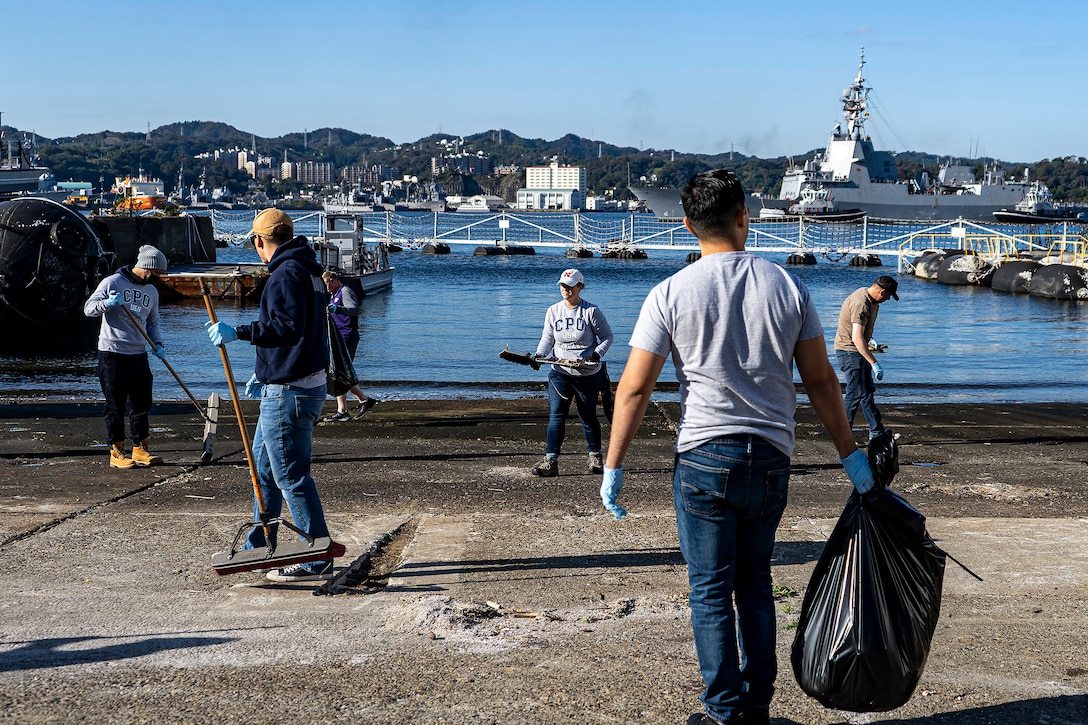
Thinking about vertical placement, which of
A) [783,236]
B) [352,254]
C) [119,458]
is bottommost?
[119,458]

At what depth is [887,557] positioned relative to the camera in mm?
3699

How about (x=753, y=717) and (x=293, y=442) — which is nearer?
(x=753, y=717)

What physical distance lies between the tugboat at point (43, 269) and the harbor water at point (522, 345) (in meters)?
2.77

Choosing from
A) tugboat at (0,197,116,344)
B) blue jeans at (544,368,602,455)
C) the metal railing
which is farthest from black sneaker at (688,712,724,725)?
the metal railing

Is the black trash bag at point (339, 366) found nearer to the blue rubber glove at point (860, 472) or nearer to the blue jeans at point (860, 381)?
the blue jeans at point (860, 381)

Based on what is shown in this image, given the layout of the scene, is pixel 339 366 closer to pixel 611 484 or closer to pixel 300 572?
pixel 300 572

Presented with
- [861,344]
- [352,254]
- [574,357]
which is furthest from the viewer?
[352,254]

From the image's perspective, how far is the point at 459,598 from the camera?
5281 millimetres

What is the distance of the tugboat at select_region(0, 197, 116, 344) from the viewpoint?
2941 cm

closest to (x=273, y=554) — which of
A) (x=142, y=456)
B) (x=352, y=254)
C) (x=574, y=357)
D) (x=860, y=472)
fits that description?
(x=860, y=472)

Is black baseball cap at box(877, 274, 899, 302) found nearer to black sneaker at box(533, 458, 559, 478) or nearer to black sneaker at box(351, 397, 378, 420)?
black sneaker at box(533, 458, 559, 478)

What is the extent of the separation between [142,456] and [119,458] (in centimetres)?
20

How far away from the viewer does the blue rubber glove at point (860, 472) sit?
3.74 meters

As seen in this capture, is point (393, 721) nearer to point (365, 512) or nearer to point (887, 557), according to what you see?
point (887, 557)
